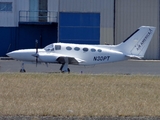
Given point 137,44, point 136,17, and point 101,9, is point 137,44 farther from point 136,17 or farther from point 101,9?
point 136,17

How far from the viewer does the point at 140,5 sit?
1967 inches

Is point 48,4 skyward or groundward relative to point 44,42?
skyward

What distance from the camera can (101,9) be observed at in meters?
49.4

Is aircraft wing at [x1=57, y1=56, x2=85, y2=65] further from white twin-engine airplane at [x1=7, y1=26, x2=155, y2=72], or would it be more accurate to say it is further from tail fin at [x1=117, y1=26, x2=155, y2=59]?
tail fin at [x1=117, y1=26, x2=155, y2=59]

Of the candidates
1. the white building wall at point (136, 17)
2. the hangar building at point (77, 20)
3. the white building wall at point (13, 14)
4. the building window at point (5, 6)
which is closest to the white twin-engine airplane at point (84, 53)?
the hangar building at point (77, 20)

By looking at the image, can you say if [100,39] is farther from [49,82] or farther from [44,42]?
[49,82]

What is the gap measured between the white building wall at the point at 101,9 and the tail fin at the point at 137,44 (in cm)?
1650

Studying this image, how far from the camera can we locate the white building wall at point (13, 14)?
163 ft

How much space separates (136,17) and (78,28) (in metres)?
6.10

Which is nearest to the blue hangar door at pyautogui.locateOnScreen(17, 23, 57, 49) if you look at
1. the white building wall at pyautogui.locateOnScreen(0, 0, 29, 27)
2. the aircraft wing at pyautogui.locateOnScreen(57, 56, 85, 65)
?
the white building wall at pyautogui.locateOnScreen(0, 0, 29, 27)

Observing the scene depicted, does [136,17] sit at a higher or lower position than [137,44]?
higher

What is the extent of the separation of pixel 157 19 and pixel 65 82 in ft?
105

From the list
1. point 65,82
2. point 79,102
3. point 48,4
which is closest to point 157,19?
point 48,4

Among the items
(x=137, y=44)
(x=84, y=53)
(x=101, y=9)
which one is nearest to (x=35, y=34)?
(x=101, y=9)
